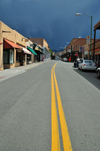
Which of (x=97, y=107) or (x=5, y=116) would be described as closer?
(x=5, y=116)

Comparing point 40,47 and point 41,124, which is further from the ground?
point 40,47

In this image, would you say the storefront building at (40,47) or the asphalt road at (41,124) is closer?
the asphalt road at (41,124)

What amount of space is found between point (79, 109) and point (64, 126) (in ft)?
4.53

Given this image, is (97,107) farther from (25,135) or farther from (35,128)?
(25,135)

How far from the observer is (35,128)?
3.49m

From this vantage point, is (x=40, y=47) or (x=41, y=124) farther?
(x=40, y=47)

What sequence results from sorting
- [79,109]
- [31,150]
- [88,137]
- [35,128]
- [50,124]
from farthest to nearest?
[79,109]
[50,124]
[35,128]
[88,137]
[31,150]

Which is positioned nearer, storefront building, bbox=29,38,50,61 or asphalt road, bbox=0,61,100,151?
asphalt road, bbox=0,61,100,151

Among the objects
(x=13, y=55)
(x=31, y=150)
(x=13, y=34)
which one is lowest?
(x=31, y=150)

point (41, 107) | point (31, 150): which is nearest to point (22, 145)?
point (31, 150)

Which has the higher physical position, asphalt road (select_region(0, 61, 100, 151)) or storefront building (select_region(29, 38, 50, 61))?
storefront building (select_region(29, 38, 50, 61))

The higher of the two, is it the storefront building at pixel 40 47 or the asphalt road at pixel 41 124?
the storefront building at pixel 40 47

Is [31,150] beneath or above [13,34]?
beneath

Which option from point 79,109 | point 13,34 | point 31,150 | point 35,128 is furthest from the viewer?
point 13,34
